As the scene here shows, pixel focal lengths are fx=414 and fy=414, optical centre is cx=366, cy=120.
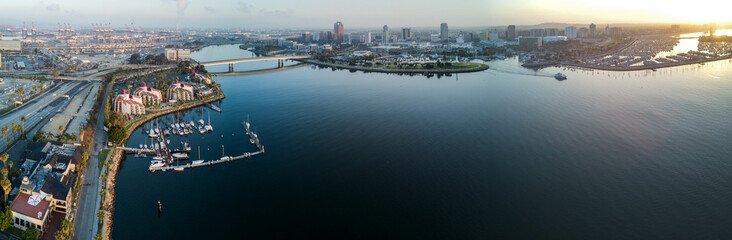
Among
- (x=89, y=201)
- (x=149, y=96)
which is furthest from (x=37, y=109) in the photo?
(x=89, y=201)

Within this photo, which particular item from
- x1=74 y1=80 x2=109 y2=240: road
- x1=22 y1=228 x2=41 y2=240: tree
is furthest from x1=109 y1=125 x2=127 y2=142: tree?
x1=22 y1=228 x2=41 y2=240: tree

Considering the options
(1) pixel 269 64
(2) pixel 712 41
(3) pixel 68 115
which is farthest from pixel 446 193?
(2) pixel 712 41

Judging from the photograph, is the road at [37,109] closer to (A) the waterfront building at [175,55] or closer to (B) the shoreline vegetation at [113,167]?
(B) the shoreline vegetation at [113,167]

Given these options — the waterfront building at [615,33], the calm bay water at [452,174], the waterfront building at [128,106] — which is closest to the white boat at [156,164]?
the calm bay water at [452,174]

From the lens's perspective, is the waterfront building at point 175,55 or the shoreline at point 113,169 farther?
the waterfront building at point 175,55

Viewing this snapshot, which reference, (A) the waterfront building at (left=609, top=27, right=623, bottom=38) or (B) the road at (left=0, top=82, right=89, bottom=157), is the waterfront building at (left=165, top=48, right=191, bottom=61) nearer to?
(B) the road at (left=0, top=82, right=89, bottom=157)

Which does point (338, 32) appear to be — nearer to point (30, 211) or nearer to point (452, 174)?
point (452, 174)
